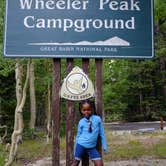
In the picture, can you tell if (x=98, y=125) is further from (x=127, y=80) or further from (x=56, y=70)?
(x=127, y=80)

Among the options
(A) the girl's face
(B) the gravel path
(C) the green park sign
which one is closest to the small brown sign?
(A) the girl's face

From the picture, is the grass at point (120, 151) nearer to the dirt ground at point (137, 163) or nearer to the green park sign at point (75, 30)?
the dirt ground at point (137, 163)

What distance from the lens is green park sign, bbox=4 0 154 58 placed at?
8133 millimetres

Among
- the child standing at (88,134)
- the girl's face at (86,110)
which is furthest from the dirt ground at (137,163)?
the girl's face at (86,110)

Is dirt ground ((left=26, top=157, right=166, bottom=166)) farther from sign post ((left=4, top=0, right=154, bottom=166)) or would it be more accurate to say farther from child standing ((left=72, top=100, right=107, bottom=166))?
sign post ((left=4, top=0, right=154, bottom=166))

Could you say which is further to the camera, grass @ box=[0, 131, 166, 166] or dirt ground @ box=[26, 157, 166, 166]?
grass @ box=[0, 131, 166, 166]

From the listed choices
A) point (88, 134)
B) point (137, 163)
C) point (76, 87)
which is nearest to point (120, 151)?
point (137, 163)

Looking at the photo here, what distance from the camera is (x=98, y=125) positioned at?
8.03 metres

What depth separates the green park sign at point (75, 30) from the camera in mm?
8133

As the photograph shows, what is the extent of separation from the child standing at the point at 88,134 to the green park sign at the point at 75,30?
1.00 meters

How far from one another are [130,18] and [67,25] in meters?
1.15

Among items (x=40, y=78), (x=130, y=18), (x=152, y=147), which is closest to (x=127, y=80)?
(x=40, y=78)

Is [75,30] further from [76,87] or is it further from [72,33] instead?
[76,87]

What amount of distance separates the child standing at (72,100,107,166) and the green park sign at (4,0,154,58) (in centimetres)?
100
